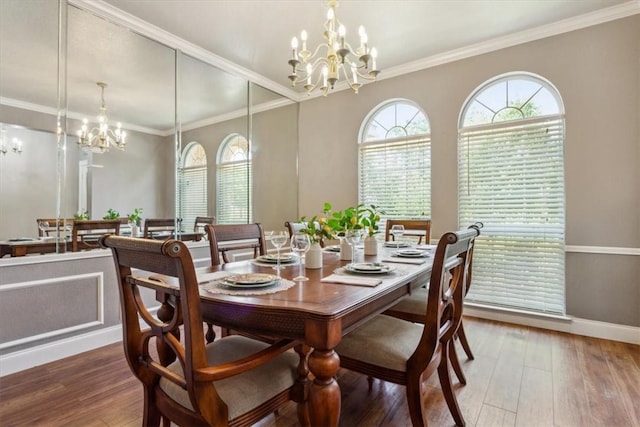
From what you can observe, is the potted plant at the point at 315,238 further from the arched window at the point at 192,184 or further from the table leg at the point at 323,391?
the arched window at the point at 192,184

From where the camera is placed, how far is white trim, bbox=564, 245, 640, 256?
2.59 m

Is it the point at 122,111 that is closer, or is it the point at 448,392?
the point at 448,392

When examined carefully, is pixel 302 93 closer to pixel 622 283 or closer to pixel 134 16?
pixel 134 16

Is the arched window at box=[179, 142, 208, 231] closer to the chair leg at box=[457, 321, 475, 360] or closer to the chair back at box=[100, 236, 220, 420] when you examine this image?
the chair back at box=[100, 236, 220, 420]

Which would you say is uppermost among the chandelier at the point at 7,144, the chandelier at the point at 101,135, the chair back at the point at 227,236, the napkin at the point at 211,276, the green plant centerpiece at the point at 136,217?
the chandelier at the point at 101,135

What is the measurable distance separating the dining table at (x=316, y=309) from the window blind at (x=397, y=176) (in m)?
2.21

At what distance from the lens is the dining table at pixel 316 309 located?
1.01 metres

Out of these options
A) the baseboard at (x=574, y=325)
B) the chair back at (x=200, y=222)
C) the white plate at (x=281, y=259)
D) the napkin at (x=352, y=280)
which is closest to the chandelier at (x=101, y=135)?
the chair back at (x=200, y=222)

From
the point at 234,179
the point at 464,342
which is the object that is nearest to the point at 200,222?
the point at 234,179

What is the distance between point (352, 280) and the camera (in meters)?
1.40

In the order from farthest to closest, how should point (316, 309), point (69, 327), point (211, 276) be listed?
point (69, 327) < point (211, 276) < point (316, 309)

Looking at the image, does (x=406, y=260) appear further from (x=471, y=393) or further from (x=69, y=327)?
(x=69, y=327)

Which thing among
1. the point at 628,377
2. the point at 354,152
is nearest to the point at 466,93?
the point at 354,152

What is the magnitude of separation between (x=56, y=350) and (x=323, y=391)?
2380mm
